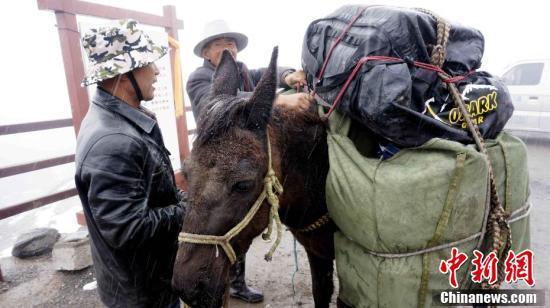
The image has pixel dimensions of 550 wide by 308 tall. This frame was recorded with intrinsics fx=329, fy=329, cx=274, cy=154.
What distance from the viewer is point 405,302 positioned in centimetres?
178

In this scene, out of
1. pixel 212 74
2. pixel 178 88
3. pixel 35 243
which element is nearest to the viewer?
pixel 212 74

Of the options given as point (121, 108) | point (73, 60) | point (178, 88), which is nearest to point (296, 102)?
point (121, 108)

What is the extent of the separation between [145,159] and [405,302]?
169 centimetres

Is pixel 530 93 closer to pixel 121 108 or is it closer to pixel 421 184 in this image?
pixel 421 184

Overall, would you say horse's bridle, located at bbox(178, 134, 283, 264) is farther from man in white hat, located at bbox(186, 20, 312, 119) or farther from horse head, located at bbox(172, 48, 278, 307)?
man in white hat, located at bbox(186, 20, 312, 119)

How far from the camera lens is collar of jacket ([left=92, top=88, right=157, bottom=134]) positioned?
204 centimetres

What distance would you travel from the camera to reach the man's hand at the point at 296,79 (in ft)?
8.79

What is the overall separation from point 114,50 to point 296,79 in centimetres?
135

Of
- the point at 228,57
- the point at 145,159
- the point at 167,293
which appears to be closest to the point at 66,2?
the point at 228,57

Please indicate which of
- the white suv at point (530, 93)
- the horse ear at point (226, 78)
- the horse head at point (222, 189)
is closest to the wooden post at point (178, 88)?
the horse ear at point (226, 78)

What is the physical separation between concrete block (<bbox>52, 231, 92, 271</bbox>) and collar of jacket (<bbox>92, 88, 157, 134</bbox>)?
325 centimetres

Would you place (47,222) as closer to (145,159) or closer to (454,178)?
(145,159)

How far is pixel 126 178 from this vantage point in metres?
1.83

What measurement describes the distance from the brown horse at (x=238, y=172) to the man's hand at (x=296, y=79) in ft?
1.97
